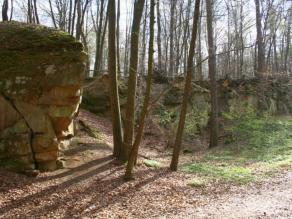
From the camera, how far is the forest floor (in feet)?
25.5

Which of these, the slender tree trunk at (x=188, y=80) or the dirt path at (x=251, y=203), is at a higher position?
the slender tree trunk at (x=188, y=80)

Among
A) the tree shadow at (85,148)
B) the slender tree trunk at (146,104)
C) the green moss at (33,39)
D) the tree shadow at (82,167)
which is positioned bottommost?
the tree shadow at (82,167)

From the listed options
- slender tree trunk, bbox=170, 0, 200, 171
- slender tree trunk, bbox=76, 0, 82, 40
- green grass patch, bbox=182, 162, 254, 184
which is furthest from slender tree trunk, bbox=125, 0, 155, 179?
slender tree trunk, bbox=76, 0, 82, 40

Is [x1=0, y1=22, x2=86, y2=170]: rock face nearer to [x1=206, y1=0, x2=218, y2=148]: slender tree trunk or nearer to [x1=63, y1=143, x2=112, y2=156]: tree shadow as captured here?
[x1=63, y1=143, x2=112, y2=156]: tree shadow

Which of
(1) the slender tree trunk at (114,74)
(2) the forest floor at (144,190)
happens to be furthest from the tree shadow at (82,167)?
(1) the slender tree trunk at (114,74)

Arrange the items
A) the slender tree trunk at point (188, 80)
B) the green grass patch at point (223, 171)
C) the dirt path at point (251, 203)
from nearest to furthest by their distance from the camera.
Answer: the dirt path at point (251, 203) < the green grass patch at point (223, 171) < the slender tree trunk at point (188, 80)

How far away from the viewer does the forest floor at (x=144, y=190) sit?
7766 millimetres

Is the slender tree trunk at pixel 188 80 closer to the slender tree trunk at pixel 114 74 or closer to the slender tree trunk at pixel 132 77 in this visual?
Answer: the slender tree trunk at pixel 132 77

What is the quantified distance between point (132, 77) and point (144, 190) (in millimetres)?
4045

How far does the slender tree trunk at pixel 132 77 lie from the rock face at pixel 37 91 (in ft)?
5.63

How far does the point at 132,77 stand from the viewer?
38.8ft

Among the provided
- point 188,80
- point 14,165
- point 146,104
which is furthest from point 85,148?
point 188,80

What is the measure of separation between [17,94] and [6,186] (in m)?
2.88

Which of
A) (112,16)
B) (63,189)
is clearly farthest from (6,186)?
(112,16)
